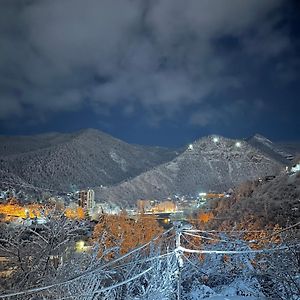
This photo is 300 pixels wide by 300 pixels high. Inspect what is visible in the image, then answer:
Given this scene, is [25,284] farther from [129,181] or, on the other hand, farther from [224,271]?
[129,181]

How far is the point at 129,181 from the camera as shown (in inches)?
1986

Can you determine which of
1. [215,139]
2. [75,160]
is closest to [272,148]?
[215,139]

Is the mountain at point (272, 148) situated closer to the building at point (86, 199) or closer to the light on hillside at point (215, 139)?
the light on hillside at point (215, 139)

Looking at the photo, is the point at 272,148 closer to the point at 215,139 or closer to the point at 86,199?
the point at 215,139

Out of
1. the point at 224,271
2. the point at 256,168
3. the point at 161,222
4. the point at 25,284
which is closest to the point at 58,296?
the point at 25,284

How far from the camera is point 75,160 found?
156 feet

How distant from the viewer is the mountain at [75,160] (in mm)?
37656

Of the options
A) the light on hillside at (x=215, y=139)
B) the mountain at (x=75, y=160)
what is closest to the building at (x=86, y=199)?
the mountain at (x=75, y=160)

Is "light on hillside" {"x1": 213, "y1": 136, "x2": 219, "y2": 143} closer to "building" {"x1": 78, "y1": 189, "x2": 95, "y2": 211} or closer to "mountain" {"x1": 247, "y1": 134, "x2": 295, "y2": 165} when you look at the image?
"mountain" {"x1": 247, "y1": 134, "x2": 295, "y2": 165}

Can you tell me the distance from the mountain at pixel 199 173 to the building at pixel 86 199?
3.26m

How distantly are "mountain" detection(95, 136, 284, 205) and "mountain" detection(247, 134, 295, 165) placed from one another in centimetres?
140

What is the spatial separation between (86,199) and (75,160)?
9873mm

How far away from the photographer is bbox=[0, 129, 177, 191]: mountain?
124ft

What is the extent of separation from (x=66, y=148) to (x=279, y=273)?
46587mm
